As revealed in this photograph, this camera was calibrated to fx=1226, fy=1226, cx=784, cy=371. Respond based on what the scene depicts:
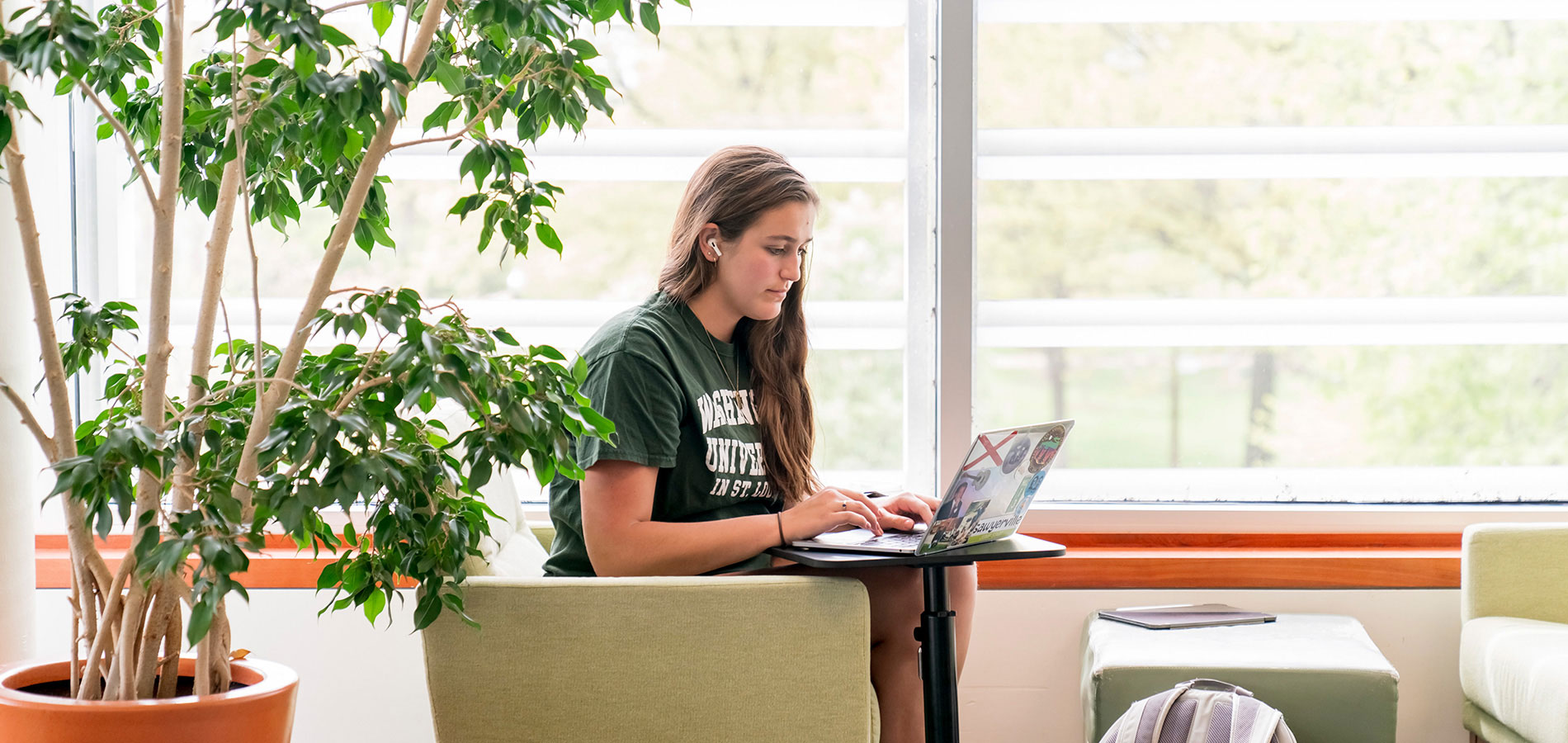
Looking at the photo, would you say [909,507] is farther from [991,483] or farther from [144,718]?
[144,718]

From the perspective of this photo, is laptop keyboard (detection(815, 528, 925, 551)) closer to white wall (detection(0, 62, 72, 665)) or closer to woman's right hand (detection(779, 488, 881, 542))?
woman's right hand (detection(779, 488, 881, 542))

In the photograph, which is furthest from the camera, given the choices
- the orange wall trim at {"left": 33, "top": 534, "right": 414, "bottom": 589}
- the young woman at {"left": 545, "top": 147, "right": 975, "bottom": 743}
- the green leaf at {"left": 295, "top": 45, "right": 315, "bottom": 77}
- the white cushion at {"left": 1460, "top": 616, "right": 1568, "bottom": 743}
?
the orange wall trim at {"left": 33, "top": 534, "right": 414, "bottom": 589}

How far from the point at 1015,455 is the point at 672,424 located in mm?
513

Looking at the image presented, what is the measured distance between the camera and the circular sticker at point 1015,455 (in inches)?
65.6

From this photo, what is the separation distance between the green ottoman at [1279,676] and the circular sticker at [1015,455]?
0.65 meters

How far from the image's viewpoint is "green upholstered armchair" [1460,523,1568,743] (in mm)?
2258

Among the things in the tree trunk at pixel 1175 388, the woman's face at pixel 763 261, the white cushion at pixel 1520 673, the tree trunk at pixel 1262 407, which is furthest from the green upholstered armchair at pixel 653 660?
the tree trunk at pixel 1262 407

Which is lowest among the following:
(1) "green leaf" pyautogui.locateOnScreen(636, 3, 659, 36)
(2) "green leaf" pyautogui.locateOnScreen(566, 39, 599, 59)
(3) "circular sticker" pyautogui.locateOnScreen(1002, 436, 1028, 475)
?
(3) "circular sticker" pyautogui.locateOnScreen(1002, 436, 1028, 475)

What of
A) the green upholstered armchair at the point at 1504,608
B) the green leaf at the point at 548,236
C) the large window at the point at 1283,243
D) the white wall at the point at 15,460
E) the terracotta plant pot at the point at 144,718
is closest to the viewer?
the terracotta plant pot at the point at 144,718

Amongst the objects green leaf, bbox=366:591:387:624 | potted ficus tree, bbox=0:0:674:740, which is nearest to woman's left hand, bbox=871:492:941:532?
potted ficus tree, bbox=0:0:674:740

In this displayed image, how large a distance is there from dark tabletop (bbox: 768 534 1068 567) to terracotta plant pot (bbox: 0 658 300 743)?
682mm

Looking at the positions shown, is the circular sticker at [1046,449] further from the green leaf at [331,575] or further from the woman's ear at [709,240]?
the green leaf at [331,575]

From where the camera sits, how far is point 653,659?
5.45 feet

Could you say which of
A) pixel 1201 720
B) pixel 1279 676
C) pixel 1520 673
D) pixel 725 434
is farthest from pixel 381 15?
pixel 1520 673
